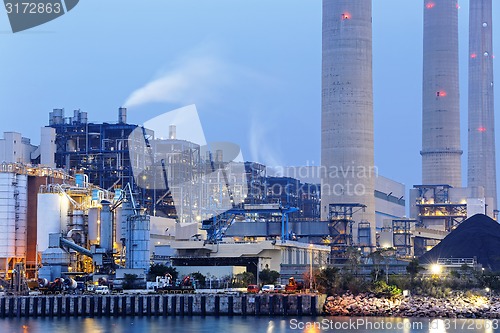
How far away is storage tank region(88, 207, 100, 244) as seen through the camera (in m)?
93.4

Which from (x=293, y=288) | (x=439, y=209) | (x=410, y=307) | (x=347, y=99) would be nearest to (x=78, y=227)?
(x=293, y=288)

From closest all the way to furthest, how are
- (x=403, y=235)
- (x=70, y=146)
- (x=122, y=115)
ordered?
(x=70, y=146) → (x=122, y=115) → (x=403, y=235)

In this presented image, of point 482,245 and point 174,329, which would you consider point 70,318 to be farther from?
point 482,245

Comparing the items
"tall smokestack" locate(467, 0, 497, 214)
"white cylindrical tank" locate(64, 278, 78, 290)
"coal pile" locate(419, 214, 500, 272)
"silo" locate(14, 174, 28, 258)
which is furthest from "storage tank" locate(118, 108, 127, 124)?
"tall smokestack" locate(467, 0, 497, 214)

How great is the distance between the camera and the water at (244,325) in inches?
2442

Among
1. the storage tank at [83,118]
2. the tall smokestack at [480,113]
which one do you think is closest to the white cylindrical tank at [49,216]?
the storage tank at [83,118]

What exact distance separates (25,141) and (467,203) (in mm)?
58081

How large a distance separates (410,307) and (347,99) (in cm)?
4475

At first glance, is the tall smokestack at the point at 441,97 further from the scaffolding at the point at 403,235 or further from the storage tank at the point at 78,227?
the storage tank at the point at 78,227

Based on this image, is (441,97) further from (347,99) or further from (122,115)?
(122,115)

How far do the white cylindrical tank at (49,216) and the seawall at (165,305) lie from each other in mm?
20544

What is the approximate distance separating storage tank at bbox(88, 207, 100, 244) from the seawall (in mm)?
20360

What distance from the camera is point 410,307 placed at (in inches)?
2899

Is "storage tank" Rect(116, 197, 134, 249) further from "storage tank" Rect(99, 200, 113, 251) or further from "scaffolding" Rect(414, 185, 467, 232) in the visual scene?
"scaffolding" Rect(414, 185, 467, 232)
